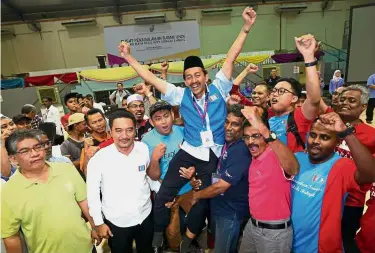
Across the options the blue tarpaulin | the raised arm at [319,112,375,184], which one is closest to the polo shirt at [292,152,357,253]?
the raised arm at [319,112,375,184]

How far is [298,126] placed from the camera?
6.72 feet

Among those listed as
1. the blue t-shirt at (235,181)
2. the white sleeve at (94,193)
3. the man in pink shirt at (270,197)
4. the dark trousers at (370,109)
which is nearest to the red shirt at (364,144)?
the man in pink shirt at (270,197)

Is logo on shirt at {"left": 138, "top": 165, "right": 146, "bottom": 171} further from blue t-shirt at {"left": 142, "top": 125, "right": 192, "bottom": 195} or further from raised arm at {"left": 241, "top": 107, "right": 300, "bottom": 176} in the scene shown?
raised arm at {"left": 241, "top": 107, "right": 300, "bottom": 176}

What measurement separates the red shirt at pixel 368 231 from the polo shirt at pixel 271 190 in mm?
619

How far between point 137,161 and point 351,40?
10.0 meters

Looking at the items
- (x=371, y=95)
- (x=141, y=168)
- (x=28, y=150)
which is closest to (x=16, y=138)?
(x=28, y=150)

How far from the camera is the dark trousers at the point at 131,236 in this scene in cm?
209

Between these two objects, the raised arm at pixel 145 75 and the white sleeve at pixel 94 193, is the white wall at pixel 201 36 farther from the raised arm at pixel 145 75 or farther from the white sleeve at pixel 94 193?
the white sleeve at pixel 94 193

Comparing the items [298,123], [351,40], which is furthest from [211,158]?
[351,40]

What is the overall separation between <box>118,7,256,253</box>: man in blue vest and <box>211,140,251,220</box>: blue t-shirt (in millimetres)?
169

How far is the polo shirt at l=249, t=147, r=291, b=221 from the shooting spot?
1690mm

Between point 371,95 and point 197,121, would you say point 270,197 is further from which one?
point 371,95

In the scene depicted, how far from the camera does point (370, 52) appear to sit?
8.92 metres

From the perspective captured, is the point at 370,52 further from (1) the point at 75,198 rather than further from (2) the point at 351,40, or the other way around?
(1) the point at 75,198
